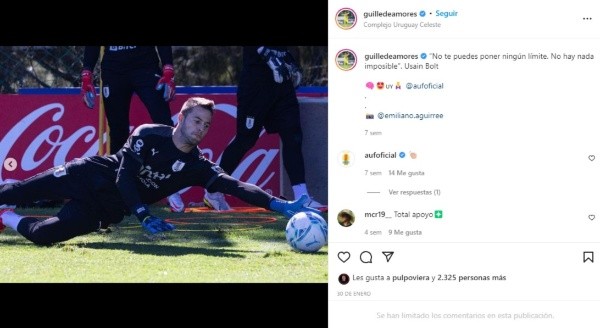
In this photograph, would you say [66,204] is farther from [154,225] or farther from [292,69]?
[292,69]

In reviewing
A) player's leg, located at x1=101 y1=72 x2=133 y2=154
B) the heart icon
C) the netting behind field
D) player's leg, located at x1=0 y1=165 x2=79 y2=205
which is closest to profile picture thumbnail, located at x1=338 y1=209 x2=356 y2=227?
the heart icon

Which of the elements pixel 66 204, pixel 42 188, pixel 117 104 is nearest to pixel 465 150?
pixel 66 204

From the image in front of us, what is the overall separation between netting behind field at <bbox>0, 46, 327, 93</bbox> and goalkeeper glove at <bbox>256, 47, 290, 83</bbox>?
126 inches

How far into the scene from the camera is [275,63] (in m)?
8.53

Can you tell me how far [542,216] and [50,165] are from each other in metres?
6.26

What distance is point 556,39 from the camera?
4004 millimetres

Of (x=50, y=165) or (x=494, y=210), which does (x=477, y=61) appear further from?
(x=50, y=165)

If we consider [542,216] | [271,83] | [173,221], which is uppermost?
[271,83]

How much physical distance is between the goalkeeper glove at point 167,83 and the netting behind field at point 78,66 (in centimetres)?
253

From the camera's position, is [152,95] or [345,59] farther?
[152,95]

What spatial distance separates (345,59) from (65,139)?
19.5 feet

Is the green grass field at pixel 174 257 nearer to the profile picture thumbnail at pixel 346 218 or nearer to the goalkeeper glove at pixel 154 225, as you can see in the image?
the goalkeeper glove at pixel 154 225

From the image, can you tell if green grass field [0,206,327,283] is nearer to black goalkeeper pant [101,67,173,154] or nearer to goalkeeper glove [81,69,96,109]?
black goalkeeper pant [101,67,173,154]

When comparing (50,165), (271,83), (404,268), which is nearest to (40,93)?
(50,165)
